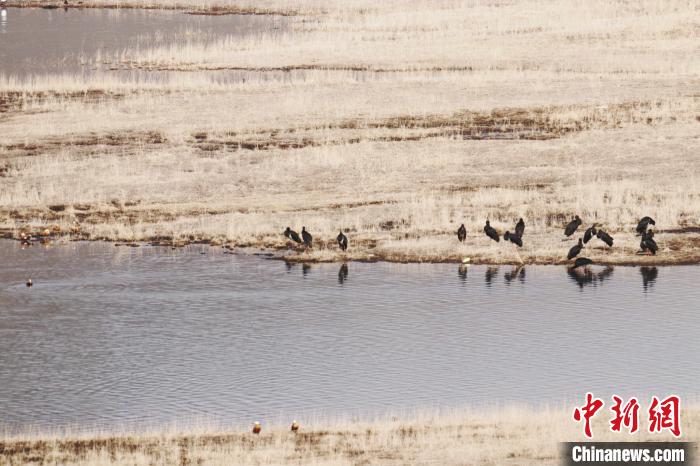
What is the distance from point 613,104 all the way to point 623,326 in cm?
2740

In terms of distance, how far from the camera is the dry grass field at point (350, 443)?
24016 millimetres

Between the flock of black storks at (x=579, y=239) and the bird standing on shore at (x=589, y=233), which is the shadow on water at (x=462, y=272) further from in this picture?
the bird standing on shore at (x=589, y=233)

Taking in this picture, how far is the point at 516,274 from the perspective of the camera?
39219 millimetres

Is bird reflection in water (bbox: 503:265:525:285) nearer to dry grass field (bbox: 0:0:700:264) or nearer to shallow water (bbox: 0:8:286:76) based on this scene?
dry grass field (bbox: 0:0:700:264)

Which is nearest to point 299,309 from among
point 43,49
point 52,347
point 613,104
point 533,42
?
point 52,347

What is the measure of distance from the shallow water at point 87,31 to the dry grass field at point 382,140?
9.20 ft

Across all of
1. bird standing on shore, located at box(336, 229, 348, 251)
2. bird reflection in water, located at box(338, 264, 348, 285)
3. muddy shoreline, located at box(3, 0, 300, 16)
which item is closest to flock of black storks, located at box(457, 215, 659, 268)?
bird standing on shore, located at box(336, 229, 348, 251)

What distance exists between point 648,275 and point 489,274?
4.01 m

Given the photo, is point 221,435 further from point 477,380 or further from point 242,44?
point 242,44

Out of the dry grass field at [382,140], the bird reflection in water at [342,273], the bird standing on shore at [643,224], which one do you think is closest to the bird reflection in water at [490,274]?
the dry grass field at [382,140]

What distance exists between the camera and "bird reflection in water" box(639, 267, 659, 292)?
3797cm

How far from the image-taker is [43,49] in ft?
281

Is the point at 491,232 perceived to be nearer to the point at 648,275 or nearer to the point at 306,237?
the point at 648,275

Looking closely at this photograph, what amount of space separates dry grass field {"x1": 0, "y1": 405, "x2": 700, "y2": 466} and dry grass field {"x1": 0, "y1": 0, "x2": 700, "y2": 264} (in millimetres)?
14401
